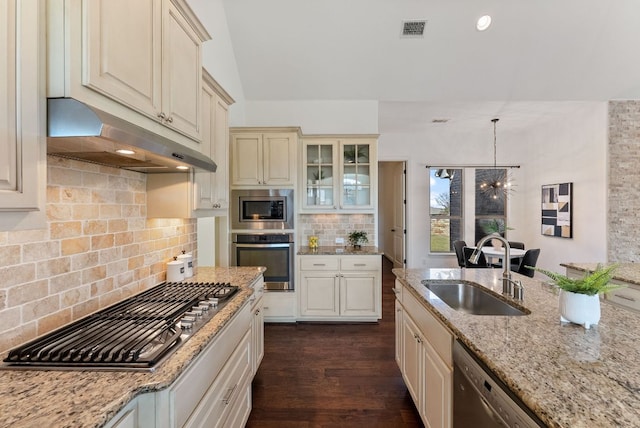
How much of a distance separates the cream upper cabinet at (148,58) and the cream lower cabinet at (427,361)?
5.72ft

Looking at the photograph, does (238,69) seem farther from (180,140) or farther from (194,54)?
(180,140)

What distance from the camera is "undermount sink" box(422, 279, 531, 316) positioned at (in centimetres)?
195

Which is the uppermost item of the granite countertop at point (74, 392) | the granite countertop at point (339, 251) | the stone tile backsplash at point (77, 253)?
the stone tile backsplash at point (77, 253)

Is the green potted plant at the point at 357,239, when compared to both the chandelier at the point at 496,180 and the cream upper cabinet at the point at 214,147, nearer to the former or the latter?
the cream upper cabinet at the point at 214,147

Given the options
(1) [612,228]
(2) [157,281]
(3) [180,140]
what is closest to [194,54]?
(3) [180,140]

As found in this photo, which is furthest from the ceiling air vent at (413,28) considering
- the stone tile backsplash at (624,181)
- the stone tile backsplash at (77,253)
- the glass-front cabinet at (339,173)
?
the stone tile backsplash at (624,181)

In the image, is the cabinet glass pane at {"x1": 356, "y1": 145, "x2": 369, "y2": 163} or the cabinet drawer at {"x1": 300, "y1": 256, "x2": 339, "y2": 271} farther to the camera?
the cabinet glass pane at {"x1": 356, "y1": 145, "x2": 369, "y2": 163}

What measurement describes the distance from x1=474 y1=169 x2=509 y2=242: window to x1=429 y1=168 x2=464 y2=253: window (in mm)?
374

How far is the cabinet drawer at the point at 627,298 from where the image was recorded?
2.13 m

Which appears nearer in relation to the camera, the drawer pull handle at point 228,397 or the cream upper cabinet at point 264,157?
the drawer pull handle at point 228,397

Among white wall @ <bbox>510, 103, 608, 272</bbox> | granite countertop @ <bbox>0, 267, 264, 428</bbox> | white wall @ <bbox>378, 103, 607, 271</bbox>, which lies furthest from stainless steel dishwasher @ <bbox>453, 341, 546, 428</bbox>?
white wall @ <bbox>378, 103, 607, 271</bbox>

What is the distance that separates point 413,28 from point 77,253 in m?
3.84

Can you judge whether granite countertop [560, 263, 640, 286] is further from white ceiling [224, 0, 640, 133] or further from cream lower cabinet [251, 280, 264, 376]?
→ white ceiling [224, 0, 640, 133]

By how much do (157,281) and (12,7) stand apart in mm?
1613
